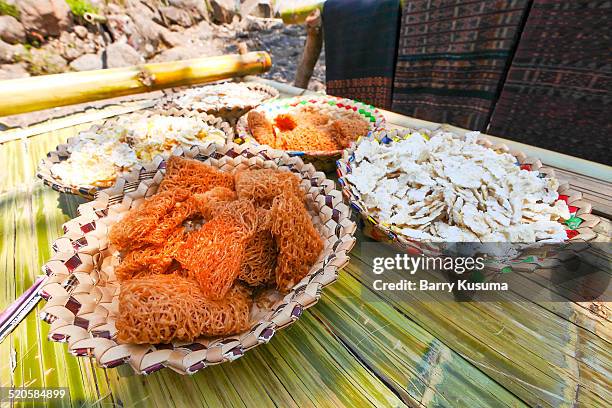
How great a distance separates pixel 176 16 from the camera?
37.7 feet

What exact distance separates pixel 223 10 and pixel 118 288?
15228 millimetres

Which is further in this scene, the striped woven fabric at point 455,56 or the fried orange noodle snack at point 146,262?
the striped woven fabric at point 455,56

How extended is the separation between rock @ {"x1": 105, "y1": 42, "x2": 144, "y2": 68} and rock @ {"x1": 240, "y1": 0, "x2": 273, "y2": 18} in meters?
7.03

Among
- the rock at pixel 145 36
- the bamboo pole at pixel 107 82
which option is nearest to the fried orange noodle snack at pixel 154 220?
the bamboo pole at pixel 107 82

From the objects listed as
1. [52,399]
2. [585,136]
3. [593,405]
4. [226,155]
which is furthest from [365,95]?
[52,399]

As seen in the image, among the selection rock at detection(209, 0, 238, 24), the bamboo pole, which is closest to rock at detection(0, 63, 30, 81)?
the bamboo pole

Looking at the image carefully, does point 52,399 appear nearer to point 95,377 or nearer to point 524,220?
point 95,377

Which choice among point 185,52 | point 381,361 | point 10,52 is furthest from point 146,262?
point 185,52

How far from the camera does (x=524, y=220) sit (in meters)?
1.08

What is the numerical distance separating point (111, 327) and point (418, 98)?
10.9 ft

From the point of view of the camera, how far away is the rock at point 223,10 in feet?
42.1
